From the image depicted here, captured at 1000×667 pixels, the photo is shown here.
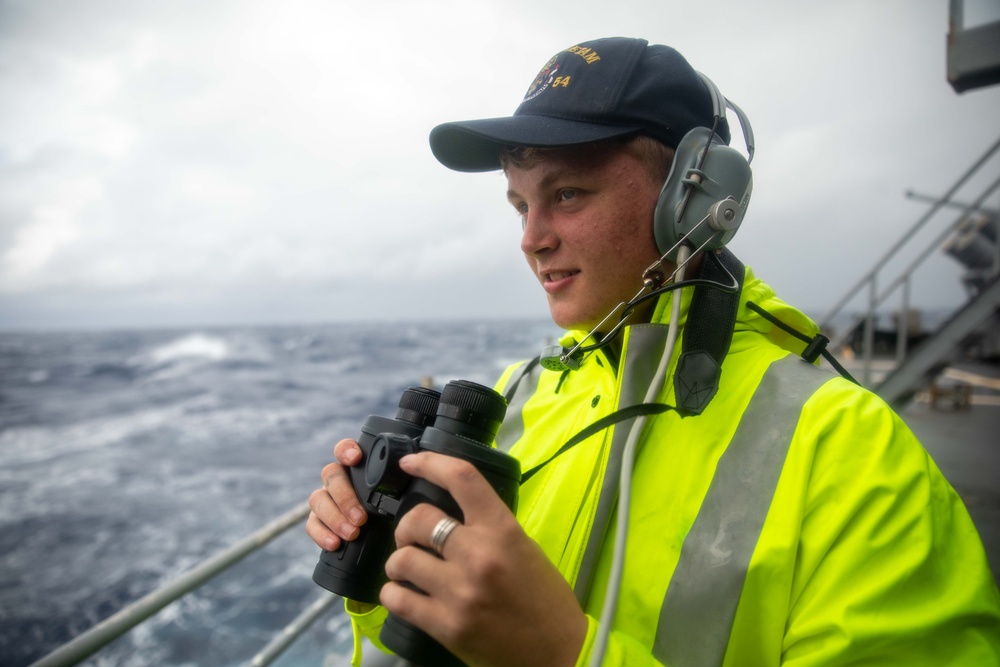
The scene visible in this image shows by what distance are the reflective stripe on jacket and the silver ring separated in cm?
24

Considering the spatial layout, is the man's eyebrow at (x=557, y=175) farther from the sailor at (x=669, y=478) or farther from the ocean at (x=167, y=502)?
the ocean at (x=167, y=502)

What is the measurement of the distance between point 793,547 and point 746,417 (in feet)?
0.82

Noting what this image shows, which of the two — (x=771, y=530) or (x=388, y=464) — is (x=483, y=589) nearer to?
(x=388, y=464)

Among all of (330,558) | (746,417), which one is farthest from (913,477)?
(330,558)

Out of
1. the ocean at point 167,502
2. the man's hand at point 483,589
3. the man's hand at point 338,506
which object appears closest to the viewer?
the man's hand at point 483,589

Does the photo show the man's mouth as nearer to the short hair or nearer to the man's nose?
the man's nose

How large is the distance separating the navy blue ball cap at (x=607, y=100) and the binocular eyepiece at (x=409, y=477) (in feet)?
1.81

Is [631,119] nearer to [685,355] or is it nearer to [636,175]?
[636,175]

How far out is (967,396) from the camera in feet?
19.8

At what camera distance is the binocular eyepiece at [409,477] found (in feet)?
2.60

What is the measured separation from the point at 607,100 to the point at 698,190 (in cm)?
26

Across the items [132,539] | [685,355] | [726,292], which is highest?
[726,292]

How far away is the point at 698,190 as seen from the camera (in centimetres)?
110

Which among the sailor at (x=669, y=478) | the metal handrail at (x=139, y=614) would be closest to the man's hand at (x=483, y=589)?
the sailor at (x=669, y=478)
